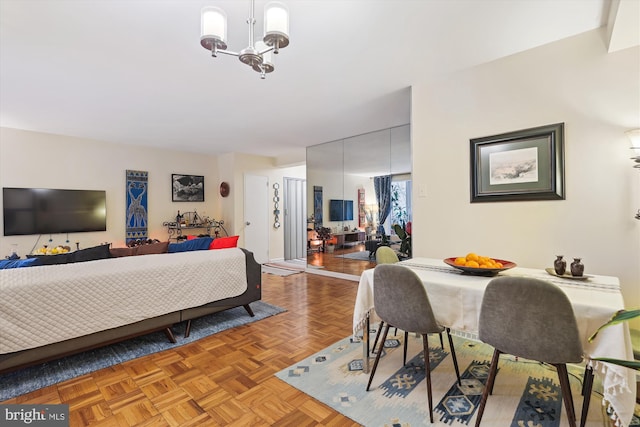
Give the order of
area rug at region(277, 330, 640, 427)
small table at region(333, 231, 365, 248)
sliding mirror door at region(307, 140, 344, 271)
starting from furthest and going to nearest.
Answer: sliding mirror door at region(307, 140, 344, 271) < small table at region(333, 231, 365, 248) < area rug at region(277, 330, 640, 427)

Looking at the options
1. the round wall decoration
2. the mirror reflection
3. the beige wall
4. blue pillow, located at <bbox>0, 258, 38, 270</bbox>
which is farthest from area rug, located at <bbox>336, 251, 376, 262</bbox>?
blue pillow, located at <bbox>0, 258, 38, 270</bbox>

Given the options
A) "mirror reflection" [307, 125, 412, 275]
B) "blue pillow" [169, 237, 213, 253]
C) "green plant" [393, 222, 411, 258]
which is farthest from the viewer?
"mirror reflection" [307, 125, 412, 275]

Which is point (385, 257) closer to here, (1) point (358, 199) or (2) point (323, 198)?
(1) point (358, 199)

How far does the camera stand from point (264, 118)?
400cm

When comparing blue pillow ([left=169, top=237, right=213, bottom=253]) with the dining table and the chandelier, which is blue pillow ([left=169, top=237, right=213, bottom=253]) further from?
the chandelier

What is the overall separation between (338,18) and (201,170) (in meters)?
5.24

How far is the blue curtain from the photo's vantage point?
4.23 m

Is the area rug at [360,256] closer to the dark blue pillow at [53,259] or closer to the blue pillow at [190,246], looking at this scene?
the blue pillow at [190,246]

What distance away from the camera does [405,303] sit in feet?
5.57

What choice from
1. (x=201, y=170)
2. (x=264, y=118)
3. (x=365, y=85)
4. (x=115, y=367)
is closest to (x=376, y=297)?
(x=115, y=367)

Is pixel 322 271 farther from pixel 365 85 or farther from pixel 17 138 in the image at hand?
pixel 17 138

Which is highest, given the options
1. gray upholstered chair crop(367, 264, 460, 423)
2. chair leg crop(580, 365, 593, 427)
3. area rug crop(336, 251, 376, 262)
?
gray upholstered chair crop(367, 264, 460, 423)

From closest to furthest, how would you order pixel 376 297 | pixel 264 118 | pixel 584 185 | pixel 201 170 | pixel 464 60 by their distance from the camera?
pixel 376 297, pixel 584 185, pixel 464 60, pixel 264 118, pixel 201 170

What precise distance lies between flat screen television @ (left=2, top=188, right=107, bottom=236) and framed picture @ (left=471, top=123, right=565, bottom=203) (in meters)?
5.68
